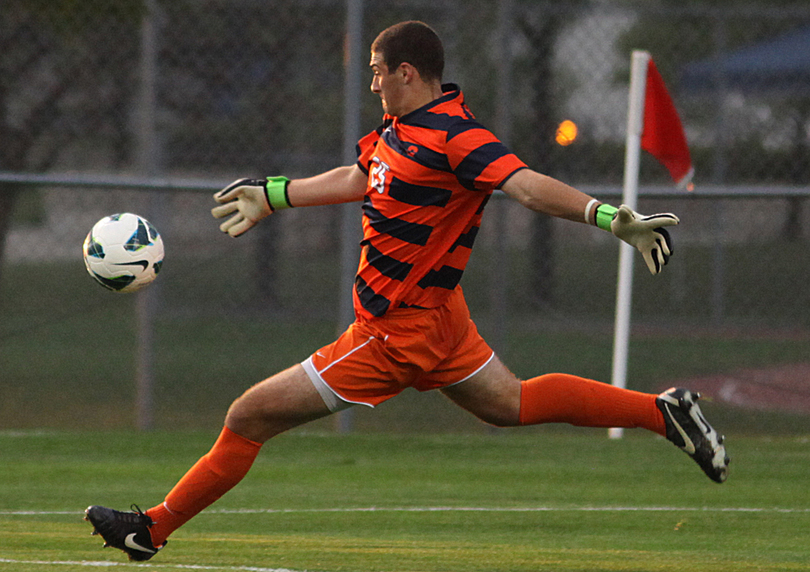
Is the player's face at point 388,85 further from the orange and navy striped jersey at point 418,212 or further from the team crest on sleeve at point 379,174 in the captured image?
the team crest on sleeve at point 379,174

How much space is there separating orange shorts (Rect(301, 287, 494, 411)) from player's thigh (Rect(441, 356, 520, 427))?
14 centimetres

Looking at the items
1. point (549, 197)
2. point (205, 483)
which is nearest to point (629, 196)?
point (549, 197)

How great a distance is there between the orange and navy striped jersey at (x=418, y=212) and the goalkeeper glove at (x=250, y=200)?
547 millimetres

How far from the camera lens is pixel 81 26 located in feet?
30.6

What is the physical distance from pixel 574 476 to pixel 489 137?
3.25m

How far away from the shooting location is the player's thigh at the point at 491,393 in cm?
473

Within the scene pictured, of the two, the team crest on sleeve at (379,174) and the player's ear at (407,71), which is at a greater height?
the player's ear at (407,71)

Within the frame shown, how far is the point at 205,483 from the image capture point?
4.54 m

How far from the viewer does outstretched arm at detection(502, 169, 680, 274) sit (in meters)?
3.97

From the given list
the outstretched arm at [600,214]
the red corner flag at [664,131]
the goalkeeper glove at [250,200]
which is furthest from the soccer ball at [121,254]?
the red corner flag at [664,131]

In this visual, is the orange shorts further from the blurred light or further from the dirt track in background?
the dirt track in background

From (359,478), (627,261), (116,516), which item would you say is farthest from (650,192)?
(116,516)

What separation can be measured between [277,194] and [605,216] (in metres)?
1.61

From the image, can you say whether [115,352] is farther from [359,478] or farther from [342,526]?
[342,526]
